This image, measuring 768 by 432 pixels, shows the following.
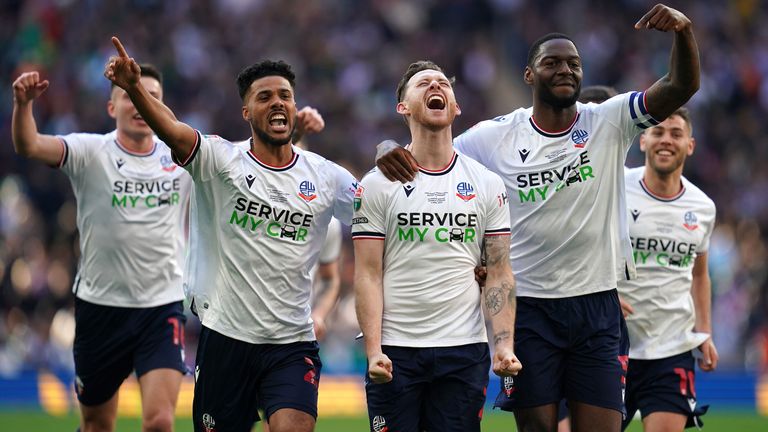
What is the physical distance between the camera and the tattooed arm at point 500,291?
7.22 meters

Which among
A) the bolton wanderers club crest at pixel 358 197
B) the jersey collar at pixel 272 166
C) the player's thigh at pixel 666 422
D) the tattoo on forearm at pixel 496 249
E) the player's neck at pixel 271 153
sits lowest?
the player's thigh at pixel 666 422

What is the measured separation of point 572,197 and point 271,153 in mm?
2040

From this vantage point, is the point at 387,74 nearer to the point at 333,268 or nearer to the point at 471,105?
the point at 471,105

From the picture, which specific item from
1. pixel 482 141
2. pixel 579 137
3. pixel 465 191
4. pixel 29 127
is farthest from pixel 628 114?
pixel 29 127

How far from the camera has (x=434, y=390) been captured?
7207 millimetres

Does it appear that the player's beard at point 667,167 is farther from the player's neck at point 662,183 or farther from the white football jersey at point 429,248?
the white football jersey at point 429,248

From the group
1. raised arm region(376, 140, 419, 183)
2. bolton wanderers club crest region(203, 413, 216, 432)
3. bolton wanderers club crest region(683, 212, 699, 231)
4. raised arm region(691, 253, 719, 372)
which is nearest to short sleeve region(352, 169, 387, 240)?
raised arm region(376, 140, 419, 183)

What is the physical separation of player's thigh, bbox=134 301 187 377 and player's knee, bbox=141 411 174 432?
451 mm

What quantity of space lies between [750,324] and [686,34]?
499 inches

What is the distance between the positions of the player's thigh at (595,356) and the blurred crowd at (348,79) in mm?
10570

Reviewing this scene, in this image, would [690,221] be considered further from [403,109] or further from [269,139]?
[269,139]

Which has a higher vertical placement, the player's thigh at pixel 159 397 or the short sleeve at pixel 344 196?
the short sleeve at pixel 344 196

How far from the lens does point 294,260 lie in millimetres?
7641

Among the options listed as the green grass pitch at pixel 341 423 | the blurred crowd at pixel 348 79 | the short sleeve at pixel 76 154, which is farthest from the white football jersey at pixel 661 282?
the blurred crowd at pixel 348 79
